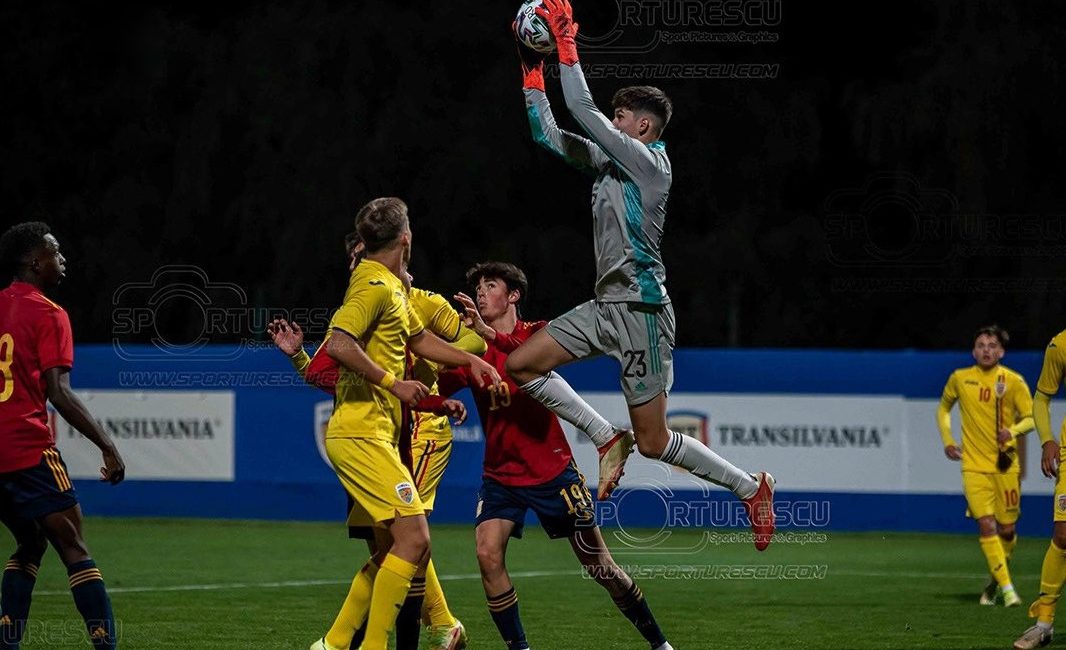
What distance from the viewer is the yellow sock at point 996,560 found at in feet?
40.8

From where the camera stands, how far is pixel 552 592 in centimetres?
1280

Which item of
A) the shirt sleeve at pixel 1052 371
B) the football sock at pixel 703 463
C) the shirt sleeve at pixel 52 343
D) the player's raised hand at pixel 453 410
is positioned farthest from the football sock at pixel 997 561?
the shirt sleeve at pixel 52 343

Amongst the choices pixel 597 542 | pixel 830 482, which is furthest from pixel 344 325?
pixel 830 482

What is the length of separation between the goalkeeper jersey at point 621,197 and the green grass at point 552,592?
8.98ft

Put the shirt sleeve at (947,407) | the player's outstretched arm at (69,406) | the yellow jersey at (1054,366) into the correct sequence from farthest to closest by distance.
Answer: the shirt sleeve at (947,407) < the yellow jersey at (1054,366) < the player's outstretched arm at (69,406)

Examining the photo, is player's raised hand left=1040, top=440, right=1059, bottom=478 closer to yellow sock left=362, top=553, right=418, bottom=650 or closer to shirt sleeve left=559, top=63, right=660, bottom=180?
shirt sleeve left=559, top=63, right=660, bottom=180

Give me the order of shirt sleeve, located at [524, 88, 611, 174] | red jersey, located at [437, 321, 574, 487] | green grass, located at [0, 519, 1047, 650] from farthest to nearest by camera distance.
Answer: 1. green grass, located at [0, 519, 1047, 650]
2. red jersey, located at [437, 321, 574, 487]
3. shirt sleeve, located at [524, 88, 611, 174]

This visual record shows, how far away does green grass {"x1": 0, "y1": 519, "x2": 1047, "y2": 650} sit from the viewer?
33.7 feet

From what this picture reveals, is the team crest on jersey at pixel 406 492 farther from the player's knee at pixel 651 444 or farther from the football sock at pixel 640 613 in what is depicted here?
the football sock at pixel 640 613

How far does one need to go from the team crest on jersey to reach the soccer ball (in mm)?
2439

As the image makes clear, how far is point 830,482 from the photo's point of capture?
56.7 ft

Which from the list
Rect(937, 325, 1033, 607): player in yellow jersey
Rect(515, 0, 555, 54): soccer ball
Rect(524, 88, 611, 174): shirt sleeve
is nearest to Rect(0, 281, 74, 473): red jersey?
Rect(524, 88, 611, 174): shirt sleeve

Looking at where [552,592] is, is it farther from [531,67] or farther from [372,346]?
[531,67]

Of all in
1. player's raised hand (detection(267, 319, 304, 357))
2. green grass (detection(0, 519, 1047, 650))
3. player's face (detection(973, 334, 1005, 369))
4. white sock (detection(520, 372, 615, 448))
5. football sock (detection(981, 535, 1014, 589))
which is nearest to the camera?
player's raised hand (detection(267, 319, 304, 357))
